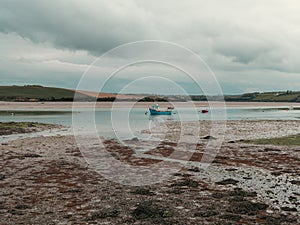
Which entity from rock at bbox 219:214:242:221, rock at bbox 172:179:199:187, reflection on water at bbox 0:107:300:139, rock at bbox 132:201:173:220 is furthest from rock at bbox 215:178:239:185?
reflection on water at bbox 0:107:300:139

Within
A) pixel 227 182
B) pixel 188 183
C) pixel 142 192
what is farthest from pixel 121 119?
pixel 142 192

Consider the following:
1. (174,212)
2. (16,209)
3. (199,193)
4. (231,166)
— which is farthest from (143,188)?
(231,166)

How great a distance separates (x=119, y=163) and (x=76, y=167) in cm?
324

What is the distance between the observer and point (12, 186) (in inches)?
607

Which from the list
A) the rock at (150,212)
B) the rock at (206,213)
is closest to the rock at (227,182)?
the rock at (206,213)

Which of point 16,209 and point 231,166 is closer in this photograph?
point 16,209

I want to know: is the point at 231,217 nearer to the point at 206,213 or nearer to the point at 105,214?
the point at 206,213

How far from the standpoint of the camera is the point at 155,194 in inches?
555

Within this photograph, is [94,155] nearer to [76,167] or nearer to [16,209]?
[76,167]

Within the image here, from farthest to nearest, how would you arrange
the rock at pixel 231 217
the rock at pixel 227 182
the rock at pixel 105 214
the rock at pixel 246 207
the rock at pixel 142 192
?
the rock at pixel 227 182 < the rock at pixel 142 192 < the rock at pixel 246 207 < the rock at pixel 105 214 < the rock at pixel 231 217

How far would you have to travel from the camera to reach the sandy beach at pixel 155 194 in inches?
432

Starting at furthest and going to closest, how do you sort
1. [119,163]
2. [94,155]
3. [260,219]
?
1. [94,155]
2. [119,163]
3. [260,219]

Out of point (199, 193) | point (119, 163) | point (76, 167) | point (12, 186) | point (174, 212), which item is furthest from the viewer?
point (119, 163)

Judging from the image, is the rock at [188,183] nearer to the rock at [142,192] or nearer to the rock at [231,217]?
the rock at [142,192]
